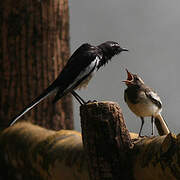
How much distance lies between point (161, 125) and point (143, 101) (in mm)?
252

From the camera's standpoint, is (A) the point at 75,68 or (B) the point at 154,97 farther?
(A) the point at 75,68

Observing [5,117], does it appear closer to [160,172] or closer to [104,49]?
[104,49]

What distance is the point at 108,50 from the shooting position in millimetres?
3766

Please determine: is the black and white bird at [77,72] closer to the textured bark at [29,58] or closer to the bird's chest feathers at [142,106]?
the bird's chest feathers at [142,106]

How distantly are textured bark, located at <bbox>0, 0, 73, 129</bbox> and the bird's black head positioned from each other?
112 centimetres

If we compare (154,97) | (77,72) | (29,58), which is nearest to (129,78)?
(154,97)

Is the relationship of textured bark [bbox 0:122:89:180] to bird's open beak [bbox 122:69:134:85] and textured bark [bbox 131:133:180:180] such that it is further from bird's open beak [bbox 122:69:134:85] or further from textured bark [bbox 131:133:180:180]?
bird's open beak [bbox 122:69:134:85]

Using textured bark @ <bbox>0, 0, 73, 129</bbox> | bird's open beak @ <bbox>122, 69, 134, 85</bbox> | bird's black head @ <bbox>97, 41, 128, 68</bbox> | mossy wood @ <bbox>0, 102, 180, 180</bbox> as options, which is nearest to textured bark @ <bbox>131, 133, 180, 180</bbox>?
mossy wood @ <bbox>0, 102, 180, 180</bbox>

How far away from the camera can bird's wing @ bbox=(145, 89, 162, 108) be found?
3164 millimetres

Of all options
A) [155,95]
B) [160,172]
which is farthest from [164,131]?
[160,172]

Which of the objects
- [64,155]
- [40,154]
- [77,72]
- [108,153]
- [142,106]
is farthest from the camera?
[40,154]

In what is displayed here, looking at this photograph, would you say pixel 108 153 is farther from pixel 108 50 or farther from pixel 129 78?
pixel 108 50

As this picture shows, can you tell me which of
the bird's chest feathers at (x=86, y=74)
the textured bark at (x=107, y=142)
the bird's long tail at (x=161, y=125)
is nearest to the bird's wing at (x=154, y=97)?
the bird's long tail at (x=161, y=125)

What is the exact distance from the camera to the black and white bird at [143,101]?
10.2ft
